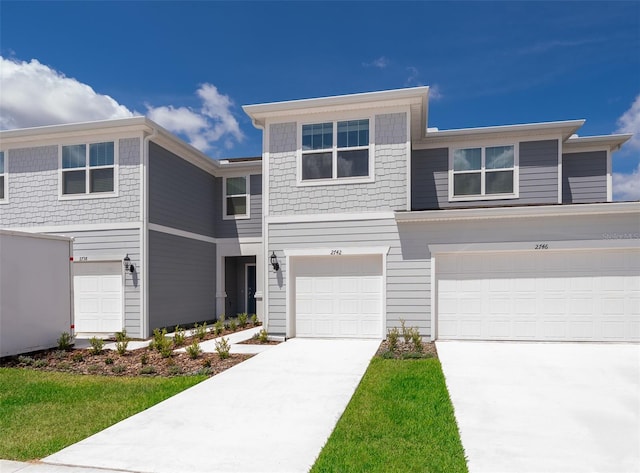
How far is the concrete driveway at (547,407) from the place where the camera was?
3453 mm

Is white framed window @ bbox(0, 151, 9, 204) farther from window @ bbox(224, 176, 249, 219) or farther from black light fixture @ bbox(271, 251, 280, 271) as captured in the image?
black light fixture @ bbox(271, 251, 280, 271)

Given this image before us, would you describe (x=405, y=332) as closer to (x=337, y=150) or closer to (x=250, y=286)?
(x=337, y=150)

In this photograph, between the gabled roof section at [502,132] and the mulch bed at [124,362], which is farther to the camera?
the gabled roof section at [502,132]

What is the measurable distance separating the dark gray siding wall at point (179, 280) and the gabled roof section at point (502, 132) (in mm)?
7804

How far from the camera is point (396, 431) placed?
3.98m

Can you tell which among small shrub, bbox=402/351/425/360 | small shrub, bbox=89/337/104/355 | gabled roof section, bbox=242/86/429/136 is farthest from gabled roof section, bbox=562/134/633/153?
small shrub, bbox=89/337/104/355

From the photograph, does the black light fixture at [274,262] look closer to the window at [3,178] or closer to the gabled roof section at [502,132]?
the gabled roof section at [502,132]

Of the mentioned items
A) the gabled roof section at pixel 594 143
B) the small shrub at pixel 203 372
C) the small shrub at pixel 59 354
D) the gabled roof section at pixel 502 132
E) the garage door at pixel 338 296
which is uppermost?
the gabled roof section at pixel 502 132

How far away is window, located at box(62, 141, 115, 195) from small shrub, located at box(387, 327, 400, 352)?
8284mm

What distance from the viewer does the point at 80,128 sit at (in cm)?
1053

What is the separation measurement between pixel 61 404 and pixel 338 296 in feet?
19.6

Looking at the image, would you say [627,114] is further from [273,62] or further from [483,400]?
[483,400]

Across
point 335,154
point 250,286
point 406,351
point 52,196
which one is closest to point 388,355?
point 406,351

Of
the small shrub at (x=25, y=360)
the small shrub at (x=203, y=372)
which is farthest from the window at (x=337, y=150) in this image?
the small shrub at (x=25, y=360)
